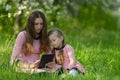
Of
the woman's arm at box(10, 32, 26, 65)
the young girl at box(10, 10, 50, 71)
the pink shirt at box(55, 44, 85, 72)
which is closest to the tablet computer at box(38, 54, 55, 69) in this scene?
the young girl at box(10, 10, 50, 71)

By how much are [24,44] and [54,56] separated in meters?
0.52

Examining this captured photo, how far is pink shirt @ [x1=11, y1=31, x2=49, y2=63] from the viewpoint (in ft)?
24.1

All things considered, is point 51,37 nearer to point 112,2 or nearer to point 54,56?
point 54,56

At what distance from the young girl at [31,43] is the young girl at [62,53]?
14cm

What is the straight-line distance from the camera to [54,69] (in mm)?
7051

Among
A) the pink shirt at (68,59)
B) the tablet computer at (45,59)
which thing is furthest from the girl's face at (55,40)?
the tablet computer at (45,59)

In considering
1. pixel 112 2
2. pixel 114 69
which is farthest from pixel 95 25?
pixel 114 69

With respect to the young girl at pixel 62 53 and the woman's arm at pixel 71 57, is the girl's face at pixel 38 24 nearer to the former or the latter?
the young girl at pixel 62 53

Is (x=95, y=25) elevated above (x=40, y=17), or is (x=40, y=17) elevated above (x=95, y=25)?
(x=40, y=17)

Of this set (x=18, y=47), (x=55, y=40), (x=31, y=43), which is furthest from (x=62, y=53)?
(x=18, y=47)

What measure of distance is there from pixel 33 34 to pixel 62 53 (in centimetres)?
47

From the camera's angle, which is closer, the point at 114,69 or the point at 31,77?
the point at 31,77

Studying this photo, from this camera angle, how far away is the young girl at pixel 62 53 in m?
7.17

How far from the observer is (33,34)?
7.43m
